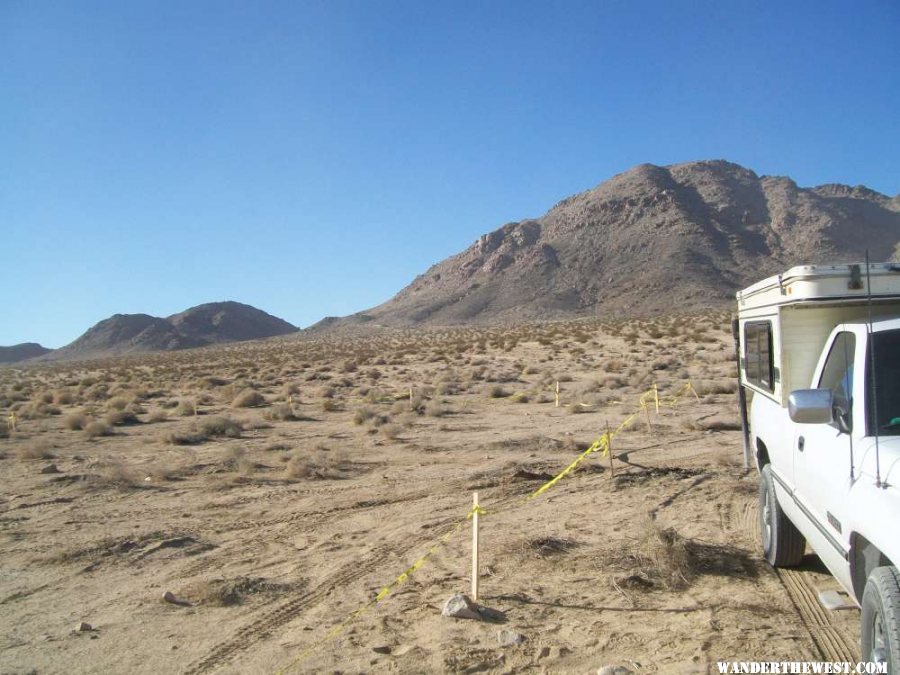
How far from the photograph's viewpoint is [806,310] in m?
5.94

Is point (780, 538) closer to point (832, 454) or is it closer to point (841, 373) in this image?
point (841, 373)

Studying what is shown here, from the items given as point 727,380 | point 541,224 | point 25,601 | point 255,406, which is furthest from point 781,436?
point 541,224

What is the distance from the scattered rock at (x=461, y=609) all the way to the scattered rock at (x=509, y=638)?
13.3 inches

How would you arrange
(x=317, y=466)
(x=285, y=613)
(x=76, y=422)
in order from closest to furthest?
1. (x=285, y=613)
2. (x=317, y=466)
3. (x=76, y=422)

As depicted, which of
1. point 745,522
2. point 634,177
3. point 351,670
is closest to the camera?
point 351,670

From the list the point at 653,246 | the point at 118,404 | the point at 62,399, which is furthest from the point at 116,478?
the point at 653,246

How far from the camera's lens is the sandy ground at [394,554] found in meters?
5.28

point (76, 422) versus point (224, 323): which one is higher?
point (224, 323)

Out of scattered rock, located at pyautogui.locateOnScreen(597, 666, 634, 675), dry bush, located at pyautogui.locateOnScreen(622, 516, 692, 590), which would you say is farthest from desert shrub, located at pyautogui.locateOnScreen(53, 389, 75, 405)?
scattered rock, located at pyautogui.locateOnScreen(597, 666, 634, 675)

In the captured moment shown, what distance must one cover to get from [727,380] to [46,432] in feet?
70.4

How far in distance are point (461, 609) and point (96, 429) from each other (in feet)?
52.0

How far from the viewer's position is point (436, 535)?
8172 mm

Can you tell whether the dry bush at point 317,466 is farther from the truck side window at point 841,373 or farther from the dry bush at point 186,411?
the dry bush at point 186,411

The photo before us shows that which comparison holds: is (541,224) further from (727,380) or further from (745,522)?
(745,522)
